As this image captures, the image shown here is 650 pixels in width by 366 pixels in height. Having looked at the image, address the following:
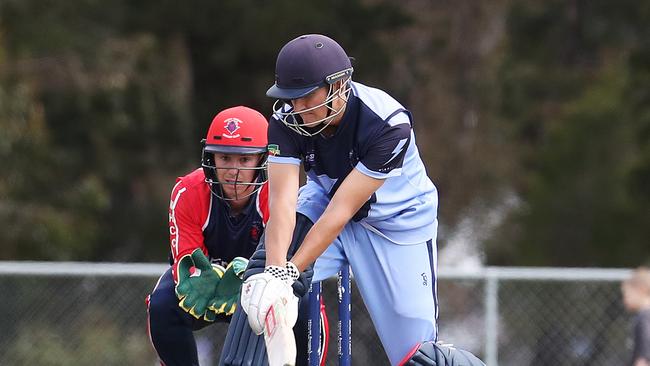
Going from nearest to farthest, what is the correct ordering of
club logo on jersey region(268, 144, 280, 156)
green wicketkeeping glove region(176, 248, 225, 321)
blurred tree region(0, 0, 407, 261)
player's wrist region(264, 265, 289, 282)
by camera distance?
1. player's wrist region(264, 265, 289, 282)
2. club logo on jersey region(268, 144, 280, 156)
3. green wicketkeeping glove region(176, 248, 225, 321)
4. blurred tree region(0, 0, 407, 261)

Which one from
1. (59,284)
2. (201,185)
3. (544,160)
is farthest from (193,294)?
(544,160)

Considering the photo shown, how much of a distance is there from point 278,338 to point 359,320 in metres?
4.82

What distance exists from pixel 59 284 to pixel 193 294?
154 inches

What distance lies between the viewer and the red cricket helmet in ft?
18.9

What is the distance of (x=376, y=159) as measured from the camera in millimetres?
5035

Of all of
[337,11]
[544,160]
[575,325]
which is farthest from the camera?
[544,160]

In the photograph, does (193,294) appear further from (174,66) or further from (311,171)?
(174,66)

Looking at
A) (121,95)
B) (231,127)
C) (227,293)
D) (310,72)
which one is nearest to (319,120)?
(310,72)

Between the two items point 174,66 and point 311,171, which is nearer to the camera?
point 311,171

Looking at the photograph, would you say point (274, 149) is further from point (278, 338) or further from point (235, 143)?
point (278, 338)

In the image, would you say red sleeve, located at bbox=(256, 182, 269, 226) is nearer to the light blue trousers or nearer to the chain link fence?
the light blue trousers

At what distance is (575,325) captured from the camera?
9.29m

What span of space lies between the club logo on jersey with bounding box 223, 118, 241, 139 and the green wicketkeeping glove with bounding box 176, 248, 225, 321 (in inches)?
21.5

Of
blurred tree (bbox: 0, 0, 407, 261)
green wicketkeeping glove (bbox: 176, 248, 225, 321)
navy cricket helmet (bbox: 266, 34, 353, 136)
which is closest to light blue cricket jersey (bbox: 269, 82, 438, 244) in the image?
navy cricket helmet (bbox: 266, 34, 353, 136)
